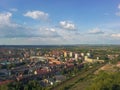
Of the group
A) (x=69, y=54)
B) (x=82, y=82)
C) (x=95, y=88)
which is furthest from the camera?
(x=69, y=54)

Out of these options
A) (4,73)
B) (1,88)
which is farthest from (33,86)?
(4,73)

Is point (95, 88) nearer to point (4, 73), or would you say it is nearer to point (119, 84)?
point (119, 84)

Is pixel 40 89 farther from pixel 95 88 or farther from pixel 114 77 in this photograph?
pixel 114 77

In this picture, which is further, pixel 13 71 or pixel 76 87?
pixel 13 71

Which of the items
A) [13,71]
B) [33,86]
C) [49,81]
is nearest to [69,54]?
[13,71]

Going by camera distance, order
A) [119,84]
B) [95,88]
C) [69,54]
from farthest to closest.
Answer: [69,54]
[119,84]
[95,88]

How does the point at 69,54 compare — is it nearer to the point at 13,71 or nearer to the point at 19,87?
the point at 13,71

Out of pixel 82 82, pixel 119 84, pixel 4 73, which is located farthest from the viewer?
pixel 4 73

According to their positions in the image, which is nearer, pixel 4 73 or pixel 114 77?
pixel 114 77

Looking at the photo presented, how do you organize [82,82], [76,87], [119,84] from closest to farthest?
[119,84]
[76,87]
[82,82]
